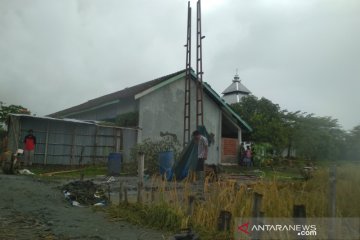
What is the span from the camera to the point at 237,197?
5.21 m

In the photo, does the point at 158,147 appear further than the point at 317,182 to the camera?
Yes

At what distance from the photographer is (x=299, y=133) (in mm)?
12203

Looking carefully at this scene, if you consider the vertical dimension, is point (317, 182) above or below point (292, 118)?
below

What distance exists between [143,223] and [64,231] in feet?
3.92

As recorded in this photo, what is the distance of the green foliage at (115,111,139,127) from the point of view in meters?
18.3

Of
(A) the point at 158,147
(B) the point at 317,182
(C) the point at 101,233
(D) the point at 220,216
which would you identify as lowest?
(C) the point at 101,233

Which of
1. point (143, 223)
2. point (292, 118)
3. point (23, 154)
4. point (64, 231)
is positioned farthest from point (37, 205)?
point (292, 118)

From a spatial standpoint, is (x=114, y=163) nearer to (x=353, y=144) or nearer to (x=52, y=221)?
Result: (x=52, y=221)

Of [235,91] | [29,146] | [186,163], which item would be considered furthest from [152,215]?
[235,91]

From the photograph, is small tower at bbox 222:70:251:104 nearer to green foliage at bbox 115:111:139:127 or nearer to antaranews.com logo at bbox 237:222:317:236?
green foliage at bbox 115:111:139:127

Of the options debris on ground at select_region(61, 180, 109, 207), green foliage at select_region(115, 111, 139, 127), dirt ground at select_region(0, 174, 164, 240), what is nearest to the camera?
dirt ground at select_region(0, 174, 164, 240)

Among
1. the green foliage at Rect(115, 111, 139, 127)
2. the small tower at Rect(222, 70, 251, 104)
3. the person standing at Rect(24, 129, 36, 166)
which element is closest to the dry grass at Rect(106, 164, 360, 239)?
the person standing at Rect(24, 129, 36, 166)

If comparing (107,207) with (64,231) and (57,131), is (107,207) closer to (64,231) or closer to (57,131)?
(64,231)

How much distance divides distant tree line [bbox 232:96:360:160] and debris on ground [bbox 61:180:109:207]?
497 centimetres
